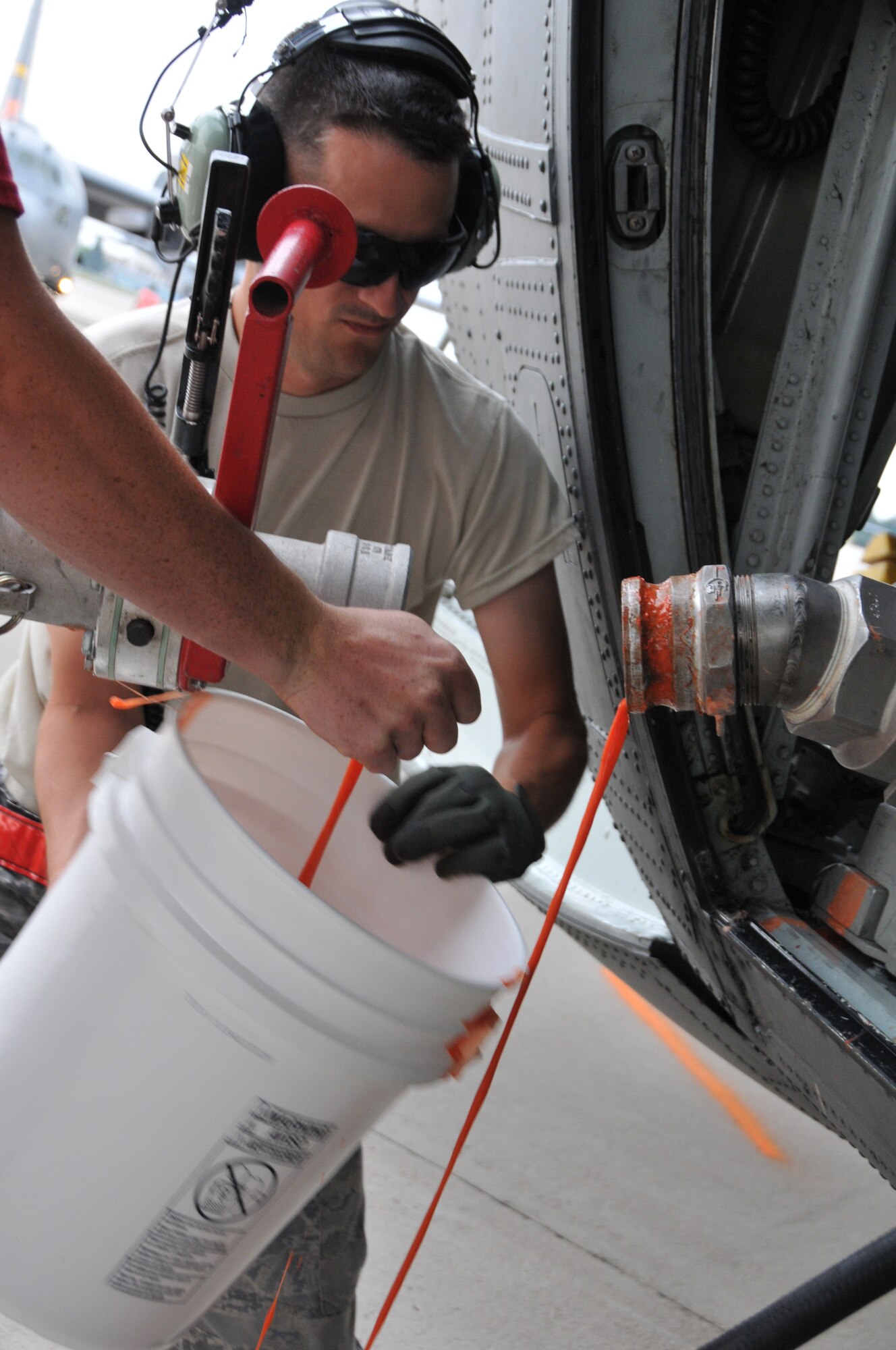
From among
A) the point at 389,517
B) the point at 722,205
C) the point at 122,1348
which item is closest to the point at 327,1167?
the point at 122,1348

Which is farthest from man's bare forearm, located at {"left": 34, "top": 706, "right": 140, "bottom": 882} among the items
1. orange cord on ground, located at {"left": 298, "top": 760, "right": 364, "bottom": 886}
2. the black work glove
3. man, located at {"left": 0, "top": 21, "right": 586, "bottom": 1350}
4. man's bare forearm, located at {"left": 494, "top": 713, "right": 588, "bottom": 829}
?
man's bare forearm, located at {"left": 494, "top": 713, "right": 588, "bottom": 829}

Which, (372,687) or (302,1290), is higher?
(372,687)

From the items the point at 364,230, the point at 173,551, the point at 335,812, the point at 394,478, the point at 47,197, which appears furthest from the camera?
the point at 47,197

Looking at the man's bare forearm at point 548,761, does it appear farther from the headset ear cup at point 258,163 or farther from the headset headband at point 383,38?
the headset headband at point 383,38

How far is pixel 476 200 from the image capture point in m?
1.71

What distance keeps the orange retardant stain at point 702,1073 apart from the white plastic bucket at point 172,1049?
6.53 feet

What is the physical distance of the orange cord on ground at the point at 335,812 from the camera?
1.25 metres

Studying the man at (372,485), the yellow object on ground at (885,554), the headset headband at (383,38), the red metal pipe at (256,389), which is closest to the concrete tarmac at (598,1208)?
the man at (372,485)

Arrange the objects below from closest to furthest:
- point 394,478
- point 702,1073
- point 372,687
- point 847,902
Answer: point 372,687
point 847,902
point 394,478
point 702,1073

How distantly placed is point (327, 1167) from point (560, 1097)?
1.97m

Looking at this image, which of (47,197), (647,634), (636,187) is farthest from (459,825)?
(47,197)

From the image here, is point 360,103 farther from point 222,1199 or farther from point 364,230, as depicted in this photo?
point 222,1199

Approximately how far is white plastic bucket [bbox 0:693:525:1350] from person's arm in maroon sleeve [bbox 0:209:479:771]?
0.45 feet

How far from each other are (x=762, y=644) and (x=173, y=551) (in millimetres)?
557
